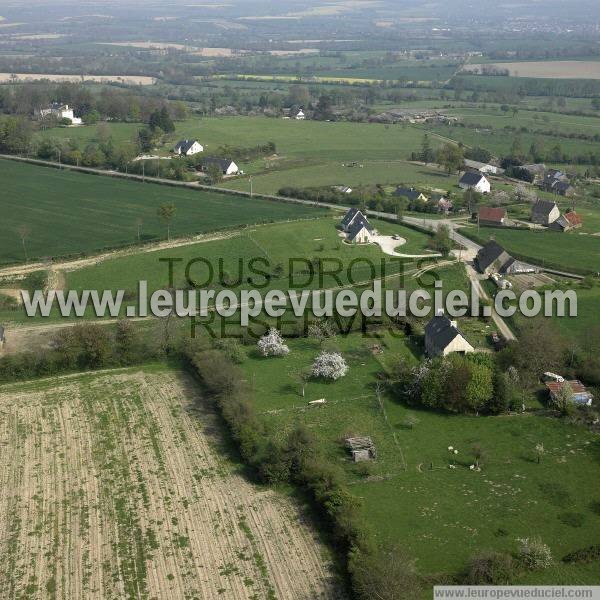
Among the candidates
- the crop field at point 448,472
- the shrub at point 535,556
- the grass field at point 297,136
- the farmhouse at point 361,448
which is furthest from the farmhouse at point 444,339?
the grass field at point 297,136

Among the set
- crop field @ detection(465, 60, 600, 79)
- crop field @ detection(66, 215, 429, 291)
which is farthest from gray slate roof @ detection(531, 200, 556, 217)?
crop field @ detection(465, 60, 600, 79)

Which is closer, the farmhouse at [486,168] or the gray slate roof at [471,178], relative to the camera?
the gray slate roof at [471,178]

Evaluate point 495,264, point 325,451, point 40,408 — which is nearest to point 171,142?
point 495,264

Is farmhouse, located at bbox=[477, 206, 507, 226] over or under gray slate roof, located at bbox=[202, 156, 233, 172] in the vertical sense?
under

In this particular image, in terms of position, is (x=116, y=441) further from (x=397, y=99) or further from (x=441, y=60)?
(x=441, y=60)

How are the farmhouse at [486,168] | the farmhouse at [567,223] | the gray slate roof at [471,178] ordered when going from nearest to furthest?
the farmhouse at [567,223], the gray slate roof at [471,178], the farmhouse at [486,168]

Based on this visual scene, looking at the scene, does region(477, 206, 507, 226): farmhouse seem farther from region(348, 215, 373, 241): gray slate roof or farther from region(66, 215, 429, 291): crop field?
region(348, 215, 373, 241): gray slate roof

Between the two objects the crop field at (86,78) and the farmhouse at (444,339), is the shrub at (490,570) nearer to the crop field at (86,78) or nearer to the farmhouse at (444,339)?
the farmhouse at (444,339)
